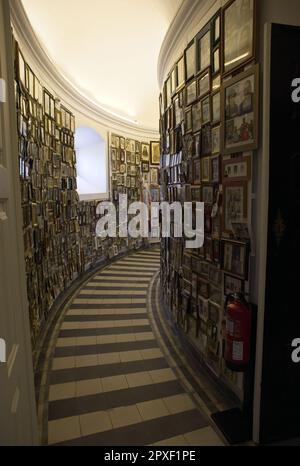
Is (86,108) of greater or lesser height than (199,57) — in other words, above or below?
above

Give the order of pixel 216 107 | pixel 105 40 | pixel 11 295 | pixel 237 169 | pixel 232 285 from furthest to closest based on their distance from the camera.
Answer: pixel 105 40, pixel 216 107, pixel 232 285, pixel 237 169, pixel 11 295

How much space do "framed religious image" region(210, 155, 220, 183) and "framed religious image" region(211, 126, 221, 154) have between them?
5 cm

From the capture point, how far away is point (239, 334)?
1.90 m

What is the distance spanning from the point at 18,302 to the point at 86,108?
4.98 m

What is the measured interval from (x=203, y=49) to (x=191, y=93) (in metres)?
0.37

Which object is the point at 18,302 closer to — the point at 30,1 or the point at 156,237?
the point at 30,1

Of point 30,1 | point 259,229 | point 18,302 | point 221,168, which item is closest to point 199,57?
point 221,168

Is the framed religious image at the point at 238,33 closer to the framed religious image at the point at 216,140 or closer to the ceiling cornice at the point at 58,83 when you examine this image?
the framed religious image at the point at 216,140

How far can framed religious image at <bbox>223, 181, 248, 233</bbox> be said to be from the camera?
2.04 meters

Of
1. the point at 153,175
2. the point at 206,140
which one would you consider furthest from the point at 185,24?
the point at 153,175

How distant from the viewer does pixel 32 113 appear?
3064 millimetres

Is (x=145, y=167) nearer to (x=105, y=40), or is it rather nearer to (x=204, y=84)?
(x=105, y=40)

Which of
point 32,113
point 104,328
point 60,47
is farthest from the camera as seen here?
point 60,47

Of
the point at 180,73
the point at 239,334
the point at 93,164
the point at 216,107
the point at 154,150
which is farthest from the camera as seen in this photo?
the point at 154,150
